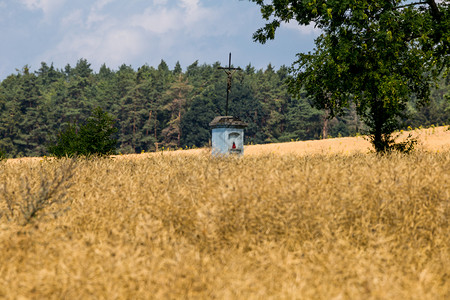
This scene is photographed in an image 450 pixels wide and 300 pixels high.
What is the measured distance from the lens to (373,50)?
39.4ft

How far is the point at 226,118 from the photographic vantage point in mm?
14633

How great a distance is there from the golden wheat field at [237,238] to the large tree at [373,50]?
17.8 feet

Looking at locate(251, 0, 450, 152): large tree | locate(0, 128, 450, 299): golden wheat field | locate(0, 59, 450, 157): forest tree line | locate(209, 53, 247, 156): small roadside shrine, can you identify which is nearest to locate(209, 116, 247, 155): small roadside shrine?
locate(209, 53, 247, 156): small roadside shrine

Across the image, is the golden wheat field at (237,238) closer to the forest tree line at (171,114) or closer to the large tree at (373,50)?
the large tree at (373,50)

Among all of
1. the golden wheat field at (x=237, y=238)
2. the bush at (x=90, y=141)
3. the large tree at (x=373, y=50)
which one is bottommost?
the golden wheat field at (x=237, y=238)

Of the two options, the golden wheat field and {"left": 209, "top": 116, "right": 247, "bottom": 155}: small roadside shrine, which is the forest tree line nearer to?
{"left": 209, "top": 116, "right": 247, "bottom": 155}: small roadside shrine

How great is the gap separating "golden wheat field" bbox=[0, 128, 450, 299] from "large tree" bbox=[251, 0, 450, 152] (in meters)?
5.43

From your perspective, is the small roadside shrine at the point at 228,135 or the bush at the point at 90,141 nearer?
the bush at the point at 90,141

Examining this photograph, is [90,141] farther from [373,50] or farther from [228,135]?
[373,50]

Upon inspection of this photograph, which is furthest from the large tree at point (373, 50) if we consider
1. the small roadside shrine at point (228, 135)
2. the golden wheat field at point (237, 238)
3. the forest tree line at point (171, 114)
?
the forest tree line at point (171, 114)

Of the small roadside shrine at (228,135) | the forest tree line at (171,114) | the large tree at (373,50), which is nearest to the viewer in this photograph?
the large tree at (373,50)

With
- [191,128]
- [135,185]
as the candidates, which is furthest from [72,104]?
[135,185]

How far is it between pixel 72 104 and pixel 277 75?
42.0 metres

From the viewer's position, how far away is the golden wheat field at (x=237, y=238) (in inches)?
138
